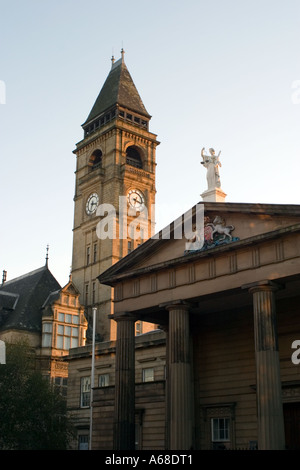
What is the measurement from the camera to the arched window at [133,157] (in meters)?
81.6

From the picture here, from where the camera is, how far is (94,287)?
7456cm

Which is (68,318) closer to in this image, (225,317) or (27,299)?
(27,299)

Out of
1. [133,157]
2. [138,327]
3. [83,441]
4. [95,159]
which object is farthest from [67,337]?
[133,157]

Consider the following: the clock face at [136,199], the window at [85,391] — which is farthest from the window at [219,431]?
the clock face at [136,199]

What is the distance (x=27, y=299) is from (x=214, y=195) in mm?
38954

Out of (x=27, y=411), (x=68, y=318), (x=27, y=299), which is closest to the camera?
(x=27, y=411)

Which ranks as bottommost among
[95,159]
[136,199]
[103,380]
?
[103,380]

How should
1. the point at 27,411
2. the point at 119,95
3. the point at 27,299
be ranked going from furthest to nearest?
the point at 119,95 < the point at 27,299 < the point at 27,411

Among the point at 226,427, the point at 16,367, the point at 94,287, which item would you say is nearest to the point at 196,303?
the point at 226,427

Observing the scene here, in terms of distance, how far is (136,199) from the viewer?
3103 inches

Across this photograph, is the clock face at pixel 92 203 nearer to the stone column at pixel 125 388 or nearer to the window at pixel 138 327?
the window at pixel 138 327
